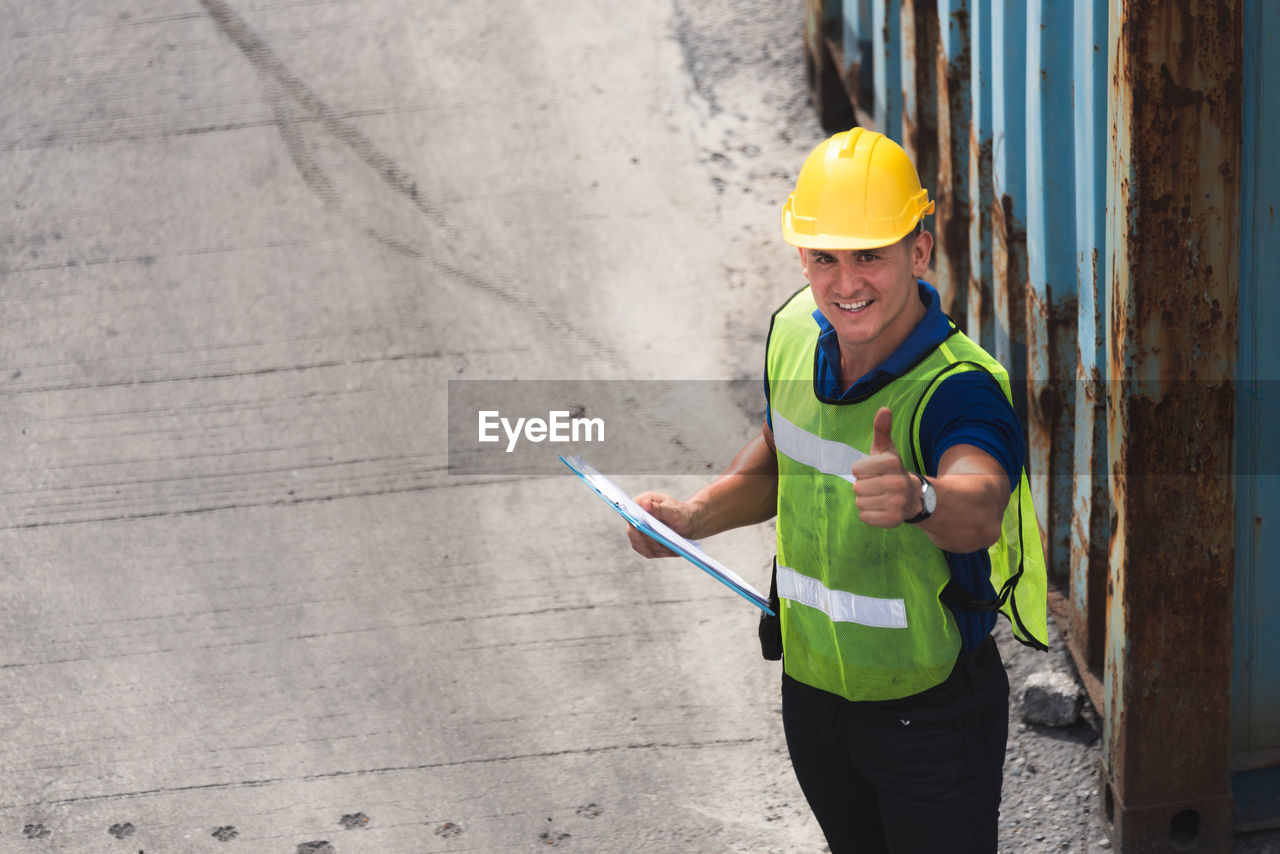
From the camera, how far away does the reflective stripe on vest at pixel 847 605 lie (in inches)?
93.5

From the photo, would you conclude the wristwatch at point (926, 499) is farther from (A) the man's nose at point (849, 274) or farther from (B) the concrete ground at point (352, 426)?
(B) the concrete ground at point (352, 426)

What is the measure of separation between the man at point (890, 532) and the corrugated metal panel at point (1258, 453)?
2.92 ft

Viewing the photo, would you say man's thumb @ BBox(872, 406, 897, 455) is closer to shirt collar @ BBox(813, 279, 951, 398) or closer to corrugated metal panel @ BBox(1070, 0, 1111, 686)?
shirt collar @ BBox(813, 279, 951, 398)

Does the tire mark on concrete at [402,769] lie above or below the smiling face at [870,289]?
below

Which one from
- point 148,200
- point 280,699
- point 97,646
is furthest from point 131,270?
point 280,699

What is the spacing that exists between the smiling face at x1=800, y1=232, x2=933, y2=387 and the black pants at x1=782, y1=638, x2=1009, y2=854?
0.56 metres

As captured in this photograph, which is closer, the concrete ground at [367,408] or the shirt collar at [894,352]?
the shirt collar at [894,352]

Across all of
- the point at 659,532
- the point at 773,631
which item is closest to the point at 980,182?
the point at 773,631

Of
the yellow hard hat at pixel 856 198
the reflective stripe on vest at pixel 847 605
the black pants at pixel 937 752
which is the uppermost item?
the yellow hard hat at pixel 856 198

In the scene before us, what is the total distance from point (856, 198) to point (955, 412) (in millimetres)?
369

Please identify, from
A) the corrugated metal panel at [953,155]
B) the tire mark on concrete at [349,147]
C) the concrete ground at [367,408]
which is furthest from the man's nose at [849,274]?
Answer: the tire mark on concrete at [349,147]

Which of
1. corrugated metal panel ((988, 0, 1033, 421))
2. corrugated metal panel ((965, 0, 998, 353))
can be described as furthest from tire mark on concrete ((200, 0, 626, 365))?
corrugated metal panel ((988, 0, 1033, 421))

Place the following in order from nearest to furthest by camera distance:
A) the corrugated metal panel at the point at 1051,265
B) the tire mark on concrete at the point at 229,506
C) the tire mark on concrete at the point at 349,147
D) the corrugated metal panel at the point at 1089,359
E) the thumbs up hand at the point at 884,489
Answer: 1. the thumbs up hand at the point at 884,489
2. the corrugated metal panel at the point at 1089,359
3. the corrugated metal panel at the point at 1051,265
4. the tire mark on concrete at the point at 229,506
5. the tire mark on concrete at the point at 349,147

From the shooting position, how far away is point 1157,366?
289cm
